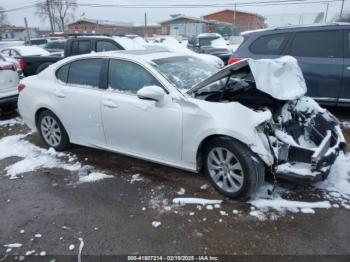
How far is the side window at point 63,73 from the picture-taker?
179 inches

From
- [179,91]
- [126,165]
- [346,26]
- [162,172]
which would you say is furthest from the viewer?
[346,26]

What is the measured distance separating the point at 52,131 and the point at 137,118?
6.15 feet

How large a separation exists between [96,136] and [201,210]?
190 cm

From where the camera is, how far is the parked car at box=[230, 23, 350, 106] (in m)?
5.34

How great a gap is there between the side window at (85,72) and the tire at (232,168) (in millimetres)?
1877

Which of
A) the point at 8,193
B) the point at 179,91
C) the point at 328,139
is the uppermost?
the point at 179,91

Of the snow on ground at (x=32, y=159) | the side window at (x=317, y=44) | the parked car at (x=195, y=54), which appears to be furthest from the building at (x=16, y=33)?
the side window at (x=317, y=44)

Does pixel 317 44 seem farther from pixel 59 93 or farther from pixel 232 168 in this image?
pixel 59 93

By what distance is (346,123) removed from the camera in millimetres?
5672

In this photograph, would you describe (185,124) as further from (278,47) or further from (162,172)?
(278,47)

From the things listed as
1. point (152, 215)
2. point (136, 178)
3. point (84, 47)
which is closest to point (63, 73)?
point (136, 178)

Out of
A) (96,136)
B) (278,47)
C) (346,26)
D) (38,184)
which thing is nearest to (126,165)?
(96,136)

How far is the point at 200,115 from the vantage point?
3268 millimetres

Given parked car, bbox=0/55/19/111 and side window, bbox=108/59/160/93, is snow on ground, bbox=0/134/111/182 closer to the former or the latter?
side window, bbox=108/59/160/93
